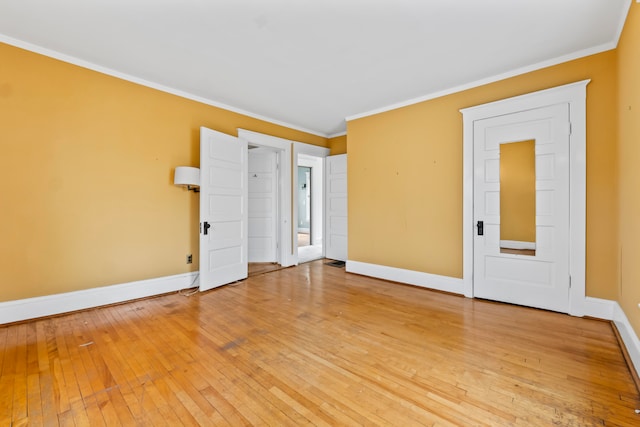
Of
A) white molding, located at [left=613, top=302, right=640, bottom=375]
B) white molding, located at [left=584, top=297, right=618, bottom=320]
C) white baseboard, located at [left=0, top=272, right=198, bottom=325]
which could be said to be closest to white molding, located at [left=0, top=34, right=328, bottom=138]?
white baseboard, located at [left=0, top=272, right=198, bottom=325]

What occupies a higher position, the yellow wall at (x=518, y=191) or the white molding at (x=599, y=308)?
the yellow wall at (x=518, y=191)

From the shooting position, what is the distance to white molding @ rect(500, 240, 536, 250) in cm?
325

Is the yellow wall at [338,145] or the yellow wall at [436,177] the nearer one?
the yellow wall at [436,177]

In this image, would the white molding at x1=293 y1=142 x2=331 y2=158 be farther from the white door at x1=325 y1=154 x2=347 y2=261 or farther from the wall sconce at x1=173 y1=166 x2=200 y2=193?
the wall sconce at x1=173 y1=166 x2=200 y2=193

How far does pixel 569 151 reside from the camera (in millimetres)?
2982

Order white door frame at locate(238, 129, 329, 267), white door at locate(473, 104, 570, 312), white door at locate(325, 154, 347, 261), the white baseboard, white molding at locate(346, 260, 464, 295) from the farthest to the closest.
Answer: white door at locate(325, 154, 347, 261) → white door frame at locate(238, 129, 329, 267) → white molding at locate(346, 260, 464, 295) → white door at locate(473, 104, 570, 312) → the white baseboard

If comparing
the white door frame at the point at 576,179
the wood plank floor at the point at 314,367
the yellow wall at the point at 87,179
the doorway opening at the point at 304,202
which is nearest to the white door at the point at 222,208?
the yellow wall at the point at 87,179

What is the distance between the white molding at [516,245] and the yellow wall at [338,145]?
3546 millimetres

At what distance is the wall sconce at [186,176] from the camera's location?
12.2ft

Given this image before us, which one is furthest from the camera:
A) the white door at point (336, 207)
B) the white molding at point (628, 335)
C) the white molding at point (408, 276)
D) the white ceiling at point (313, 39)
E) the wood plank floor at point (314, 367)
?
the white door at point (336, 207)

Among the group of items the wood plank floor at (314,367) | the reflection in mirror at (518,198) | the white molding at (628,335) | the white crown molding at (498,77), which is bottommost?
the wood plank floor at (314,367)

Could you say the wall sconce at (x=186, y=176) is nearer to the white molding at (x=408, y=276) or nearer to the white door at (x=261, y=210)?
the white door at (x=261, y=210)

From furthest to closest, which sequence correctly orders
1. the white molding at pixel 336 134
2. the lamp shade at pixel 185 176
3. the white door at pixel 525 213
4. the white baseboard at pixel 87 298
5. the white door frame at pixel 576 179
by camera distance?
the white molding at pixel 336 134 < the lamp shade at pixel 185 176 < the white door at pixel 525 213 < the white door frame at pixel 576 179 < the white baseboard at pixel 87 298

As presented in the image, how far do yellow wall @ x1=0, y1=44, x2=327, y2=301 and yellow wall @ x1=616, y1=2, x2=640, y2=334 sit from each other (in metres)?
4.68
